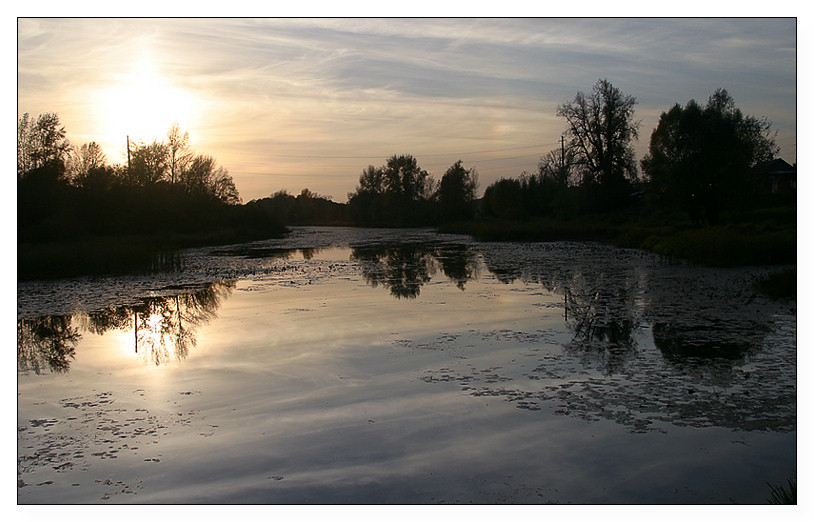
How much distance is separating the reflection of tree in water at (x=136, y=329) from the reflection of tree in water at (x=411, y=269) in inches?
184

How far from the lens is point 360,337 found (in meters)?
10.3

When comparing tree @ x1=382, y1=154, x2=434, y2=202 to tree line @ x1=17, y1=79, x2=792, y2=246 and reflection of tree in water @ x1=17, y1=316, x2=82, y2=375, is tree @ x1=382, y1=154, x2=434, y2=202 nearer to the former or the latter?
tree line @ x1=17, y1=79, x2=792, y2=246

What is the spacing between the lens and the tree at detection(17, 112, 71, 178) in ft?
100

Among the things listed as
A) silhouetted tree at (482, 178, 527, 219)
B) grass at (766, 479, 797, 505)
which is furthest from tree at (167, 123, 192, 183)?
grass at (766, 479, 797, 505)

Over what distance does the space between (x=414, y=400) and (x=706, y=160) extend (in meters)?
27.5

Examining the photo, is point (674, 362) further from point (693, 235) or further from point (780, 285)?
point (693, 235)

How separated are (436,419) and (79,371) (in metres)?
5.27

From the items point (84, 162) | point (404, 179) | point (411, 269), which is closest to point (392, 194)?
point (404, 179)

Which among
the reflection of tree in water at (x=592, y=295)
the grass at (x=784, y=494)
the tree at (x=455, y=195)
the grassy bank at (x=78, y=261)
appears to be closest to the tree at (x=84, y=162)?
the grassy bank at (x=78, y=261)

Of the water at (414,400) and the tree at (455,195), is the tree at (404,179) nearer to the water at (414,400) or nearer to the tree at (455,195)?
the tree at (455,195)

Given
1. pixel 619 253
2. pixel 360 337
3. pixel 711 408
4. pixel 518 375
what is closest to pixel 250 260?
pixel 619 253

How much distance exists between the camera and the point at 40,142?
1257 inches

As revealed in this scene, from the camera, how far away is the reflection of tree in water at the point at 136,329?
31.2 feet

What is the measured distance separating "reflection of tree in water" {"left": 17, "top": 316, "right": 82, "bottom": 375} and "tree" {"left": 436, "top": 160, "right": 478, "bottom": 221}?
69950 mm
